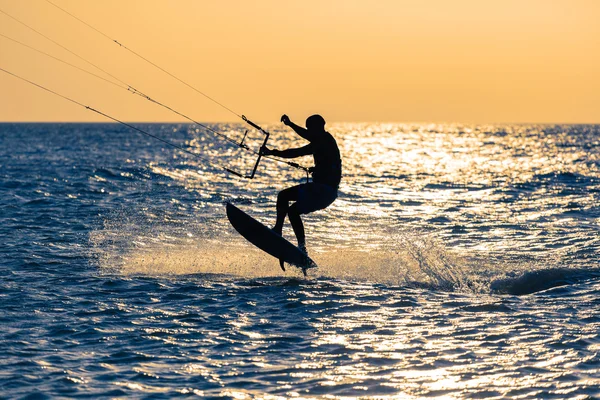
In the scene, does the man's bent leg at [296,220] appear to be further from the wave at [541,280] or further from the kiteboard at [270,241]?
the wave at [541,280]

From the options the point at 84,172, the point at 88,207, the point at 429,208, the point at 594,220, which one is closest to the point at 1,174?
the point at 84,172

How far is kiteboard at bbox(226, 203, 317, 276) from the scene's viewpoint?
13836mm

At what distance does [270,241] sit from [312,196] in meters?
1.03

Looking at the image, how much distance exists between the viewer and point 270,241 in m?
13.9

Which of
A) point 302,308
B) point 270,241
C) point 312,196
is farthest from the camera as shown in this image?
point 270,241

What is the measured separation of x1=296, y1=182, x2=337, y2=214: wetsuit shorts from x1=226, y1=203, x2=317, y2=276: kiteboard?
628mm

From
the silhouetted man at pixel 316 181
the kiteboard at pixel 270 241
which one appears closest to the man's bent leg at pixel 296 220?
the silhouetted man at pixel 316 181

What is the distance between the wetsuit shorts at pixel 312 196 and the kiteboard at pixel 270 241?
63 centimetres

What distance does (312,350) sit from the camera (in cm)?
943

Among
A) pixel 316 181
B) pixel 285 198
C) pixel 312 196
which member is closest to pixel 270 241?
pixel 285 198

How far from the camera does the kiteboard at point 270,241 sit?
13836 mm

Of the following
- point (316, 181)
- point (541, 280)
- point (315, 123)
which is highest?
point (315, 123)

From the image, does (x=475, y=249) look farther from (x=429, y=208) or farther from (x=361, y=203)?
(x=361, y=203)

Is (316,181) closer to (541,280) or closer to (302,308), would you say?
(302,308)
